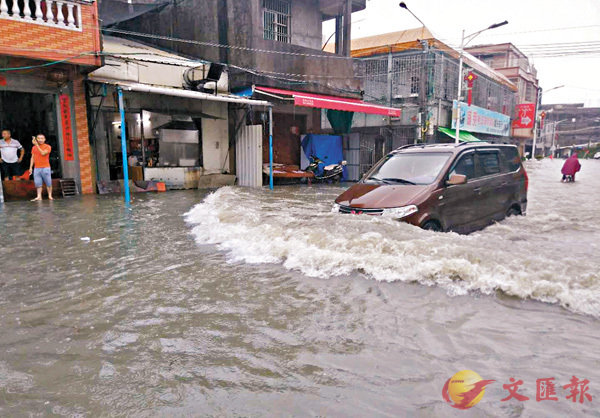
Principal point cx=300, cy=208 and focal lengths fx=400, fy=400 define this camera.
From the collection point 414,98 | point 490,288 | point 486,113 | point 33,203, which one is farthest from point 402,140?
point 490,288

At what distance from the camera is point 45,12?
31.8 feet

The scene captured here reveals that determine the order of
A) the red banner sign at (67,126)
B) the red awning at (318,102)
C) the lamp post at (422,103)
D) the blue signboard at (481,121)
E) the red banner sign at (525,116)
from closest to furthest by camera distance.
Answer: the red banner sign at (67,126), the red awning at (318,102), the lamp post at (422,103), the blue signboard at (481,121), the red banner sign at (525,116)

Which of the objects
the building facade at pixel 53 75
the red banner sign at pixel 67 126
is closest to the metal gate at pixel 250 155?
the building facade at pixel 53 75

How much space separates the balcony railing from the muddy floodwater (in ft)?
19.8

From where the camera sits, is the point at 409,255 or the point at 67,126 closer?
the point at 409,255

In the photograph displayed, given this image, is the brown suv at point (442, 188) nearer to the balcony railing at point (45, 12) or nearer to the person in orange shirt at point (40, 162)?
the person in orange shirt at point (40, 162)

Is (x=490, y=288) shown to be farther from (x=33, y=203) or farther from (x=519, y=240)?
(x=33, y=203)

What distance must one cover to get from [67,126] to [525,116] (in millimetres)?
37501

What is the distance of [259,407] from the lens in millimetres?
2264

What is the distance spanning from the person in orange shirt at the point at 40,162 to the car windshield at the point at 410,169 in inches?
312

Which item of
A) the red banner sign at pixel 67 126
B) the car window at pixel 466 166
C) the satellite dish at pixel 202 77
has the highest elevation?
the satellite dish at pixel 202 77

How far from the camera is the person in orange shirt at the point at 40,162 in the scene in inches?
381

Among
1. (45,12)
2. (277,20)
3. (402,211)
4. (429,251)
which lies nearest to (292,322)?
(429,251)

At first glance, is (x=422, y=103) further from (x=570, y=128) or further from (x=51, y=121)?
(x=570, y=128)
